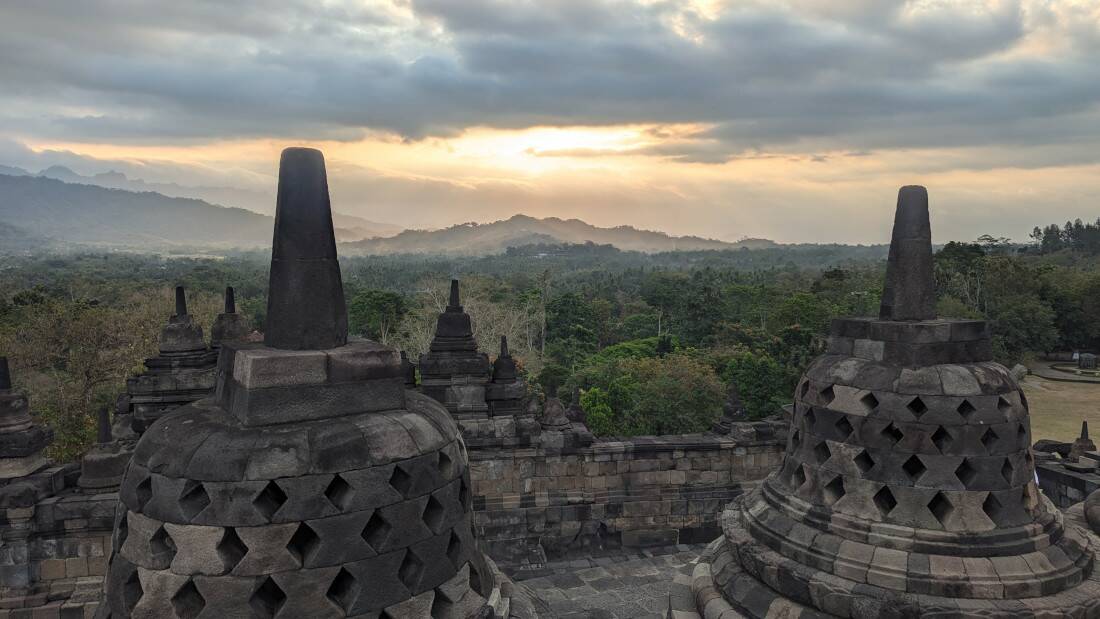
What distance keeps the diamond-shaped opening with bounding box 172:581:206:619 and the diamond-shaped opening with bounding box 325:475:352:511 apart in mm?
733

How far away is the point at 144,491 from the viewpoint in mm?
3248

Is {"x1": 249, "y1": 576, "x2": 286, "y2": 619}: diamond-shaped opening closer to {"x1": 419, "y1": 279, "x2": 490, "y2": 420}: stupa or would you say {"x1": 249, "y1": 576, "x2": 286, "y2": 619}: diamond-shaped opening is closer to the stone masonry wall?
the stone masonry wall

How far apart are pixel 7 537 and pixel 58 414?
20.5 meters

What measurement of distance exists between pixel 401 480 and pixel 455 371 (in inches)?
320

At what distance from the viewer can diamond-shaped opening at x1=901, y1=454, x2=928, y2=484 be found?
201 inches

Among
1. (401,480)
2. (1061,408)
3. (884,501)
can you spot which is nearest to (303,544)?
(401,480)

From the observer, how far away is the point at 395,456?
10.9 ft

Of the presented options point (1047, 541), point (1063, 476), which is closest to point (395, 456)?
point (1047, 541)

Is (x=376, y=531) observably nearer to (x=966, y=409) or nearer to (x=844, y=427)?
(x=844, y=427)

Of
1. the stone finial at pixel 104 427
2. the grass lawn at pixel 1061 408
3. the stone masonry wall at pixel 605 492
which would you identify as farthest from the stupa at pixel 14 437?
the grass lawn at pixel 1061 408

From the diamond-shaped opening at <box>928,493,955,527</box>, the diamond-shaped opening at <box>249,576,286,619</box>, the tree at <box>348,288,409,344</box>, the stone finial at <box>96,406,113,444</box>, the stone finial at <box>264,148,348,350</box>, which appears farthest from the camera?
the tree at <box>348,288,409,344</box>

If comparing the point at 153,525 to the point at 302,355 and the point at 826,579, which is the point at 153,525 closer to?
the point at 302,355

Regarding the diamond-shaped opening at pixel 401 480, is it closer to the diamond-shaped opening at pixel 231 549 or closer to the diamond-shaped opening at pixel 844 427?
the diamond-shaped opening at pixel 231 549

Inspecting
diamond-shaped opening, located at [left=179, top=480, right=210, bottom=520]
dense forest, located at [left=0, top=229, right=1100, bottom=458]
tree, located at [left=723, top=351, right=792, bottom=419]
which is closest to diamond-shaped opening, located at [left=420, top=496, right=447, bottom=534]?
diamond-shaped opening, located at [left=179, top=480, right=210, bottom=520]
